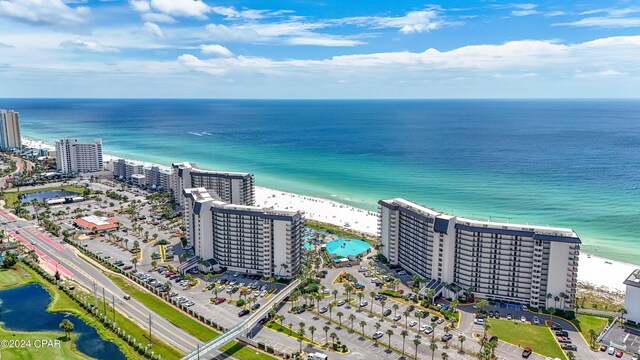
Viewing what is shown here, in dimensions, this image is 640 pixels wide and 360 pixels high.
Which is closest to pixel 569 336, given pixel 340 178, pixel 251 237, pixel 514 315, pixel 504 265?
pixel 514 315

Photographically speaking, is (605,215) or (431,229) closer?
(431,229)

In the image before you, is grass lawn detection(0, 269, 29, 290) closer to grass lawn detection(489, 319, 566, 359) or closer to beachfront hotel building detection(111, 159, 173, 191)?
beachfront hotel building detection(111, 159, 173, 191)

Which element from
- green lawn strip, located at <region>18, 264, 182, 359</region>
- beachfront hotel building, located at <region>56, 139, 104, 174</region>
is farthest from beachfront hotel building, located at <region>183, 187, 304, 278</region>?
beachfront hotel building, located at <region>56, 139, 104, 174</region>

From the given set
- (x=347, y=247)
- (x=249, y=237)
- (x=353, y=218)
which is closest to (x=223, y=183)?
(x=353, y=218)

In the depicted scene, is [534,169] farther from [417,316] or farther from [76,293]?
[76,293]

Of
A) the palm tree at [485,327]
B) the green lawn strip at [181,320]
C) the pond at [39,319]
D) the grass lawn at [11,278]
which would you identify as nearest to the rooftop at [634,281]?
the palm tree at [485,327]

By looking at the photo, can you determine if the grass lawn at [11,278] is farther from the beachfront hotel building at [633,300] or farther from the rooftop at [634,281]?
the beachfront hotel building at [633,300]

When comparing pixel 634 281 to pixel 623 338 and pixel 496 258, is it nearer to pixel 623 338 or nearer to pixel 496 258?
pixel 623 338
